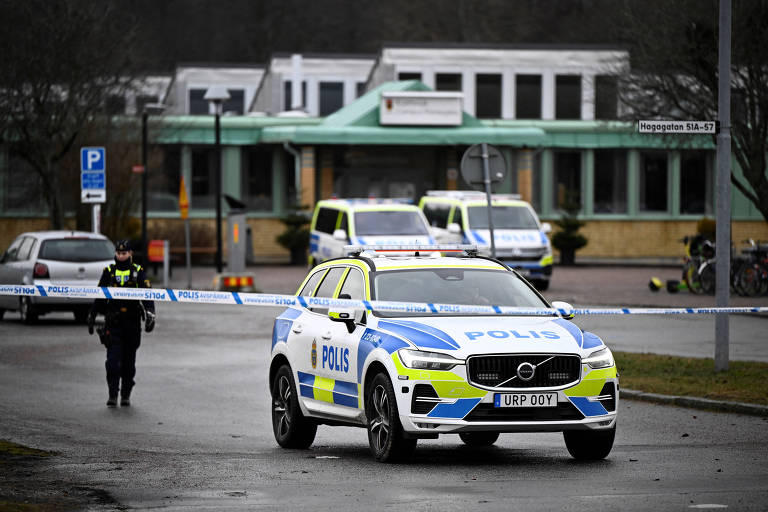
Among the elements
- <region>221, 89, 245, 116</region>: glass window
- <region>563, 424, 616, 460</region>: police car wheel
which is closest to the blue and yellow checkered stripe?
<region>563, 424, 616, 460</region>: police car wheel

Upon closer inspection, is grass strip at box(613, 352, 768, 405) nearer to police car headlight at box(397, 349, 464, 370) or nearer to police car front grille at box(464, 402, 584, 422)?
police car front grille at box(464, 402, 584, 422)

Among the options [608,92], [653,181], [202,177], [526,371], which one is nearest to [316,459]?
[526,371]

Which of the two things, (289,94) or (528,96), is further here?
(289,94)

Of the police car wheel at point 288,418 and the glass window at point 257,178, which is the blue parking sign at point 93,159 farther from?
the glass window at point 257,178

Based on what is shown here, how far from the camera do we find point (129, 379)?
1554 cm

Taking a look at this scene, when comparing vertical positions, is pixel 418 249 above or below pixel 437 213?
above

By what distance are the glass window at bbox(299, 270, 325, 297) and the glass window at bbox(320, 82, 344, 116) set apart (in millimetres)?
50782

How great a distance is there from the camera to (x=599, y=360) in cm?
1053

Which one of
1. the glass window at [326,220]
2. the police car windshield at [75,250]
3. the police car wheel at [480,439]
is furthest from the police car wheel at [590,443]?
the glass window at [326,220]

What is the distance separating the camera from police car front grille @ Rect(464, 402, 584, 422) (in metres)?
10.2

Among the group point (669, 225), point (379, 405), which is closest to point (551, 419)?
point (379, 405)

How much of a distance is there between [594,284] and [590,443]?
1024 inches

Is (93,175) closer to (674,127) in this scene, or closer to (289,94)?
(674,127)

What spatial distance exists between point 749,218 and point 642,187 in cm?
382
